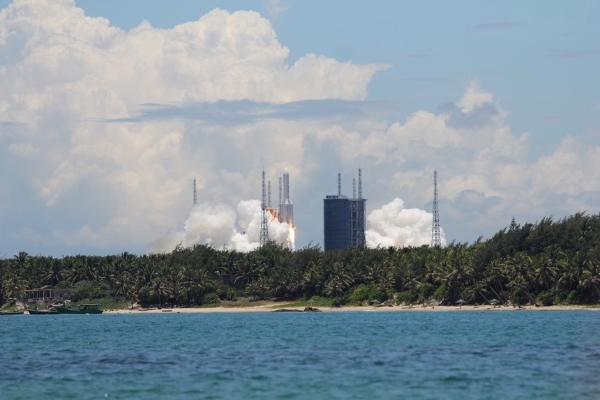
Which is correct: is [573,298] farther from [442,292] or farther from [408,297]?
[408,297]

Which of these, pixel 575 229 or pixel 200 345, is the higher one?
pixel 575 229

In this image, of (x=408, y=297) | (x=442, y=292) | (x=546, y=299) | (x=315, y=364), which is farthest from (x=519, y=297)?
(x=315, y=364)

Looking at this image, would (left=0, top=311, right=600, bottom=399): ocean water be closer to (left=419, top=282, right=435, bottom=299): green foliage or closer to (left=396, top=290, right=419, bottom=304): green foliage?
(left=419, top=282, right=435, bottom=299): green foliage

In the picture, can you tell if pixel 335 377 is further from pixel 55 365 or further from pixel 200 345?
pixel 200 345

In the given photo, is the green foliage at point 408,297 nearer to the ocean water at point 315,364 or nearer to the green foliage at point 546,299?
the green foliage at point 546,299

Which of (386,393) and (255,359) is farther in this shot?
(255,359)

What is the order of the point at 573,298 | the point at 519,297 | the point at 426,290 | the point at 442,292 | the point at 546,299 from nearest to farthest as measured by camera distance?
the point at 573,298 → the point at 546,299 → the point at 519,297 → the point at 442,292 → the point at 426,290

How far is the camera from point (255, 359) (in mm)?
81062

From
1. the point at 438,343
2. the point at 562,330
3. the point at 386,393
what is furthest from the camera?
the point at 562,330

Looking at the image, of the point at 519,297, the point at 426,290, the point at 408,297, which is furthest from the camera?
the point at 408,297

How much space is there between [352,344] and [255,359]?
58.2 feet

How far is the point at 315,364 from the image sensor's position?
75688 mm

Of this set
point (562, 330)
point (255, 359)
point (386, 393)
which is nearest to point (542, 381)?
point (386, 393)

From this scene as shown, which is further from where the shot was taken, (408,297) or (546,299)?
(408,297)
